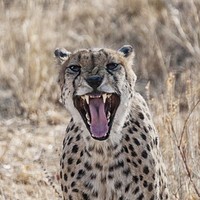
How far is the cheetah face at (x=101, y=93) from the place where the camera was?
4184 millimetres

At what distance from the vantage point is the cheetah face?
13.7ft

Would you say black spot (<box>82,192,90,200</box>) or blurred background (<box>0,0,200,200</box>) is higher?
blurred background (<box>0,0,200,200</box>)

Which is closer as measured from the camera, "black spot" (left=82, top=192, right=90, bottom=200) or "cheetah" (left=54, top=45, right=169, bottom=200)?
"cheetah" (left=54, top=45, right=169, bottom=200)

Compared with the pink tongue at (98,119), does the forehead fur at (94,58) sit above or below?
above

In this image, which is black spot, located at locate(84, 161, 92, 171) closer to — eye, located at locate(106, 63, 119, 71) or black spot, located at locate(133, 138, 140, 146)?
black spot, located at locate(133, 138, 140, 146)

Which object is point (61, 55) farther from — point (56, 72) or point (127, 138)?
point (56, 72)

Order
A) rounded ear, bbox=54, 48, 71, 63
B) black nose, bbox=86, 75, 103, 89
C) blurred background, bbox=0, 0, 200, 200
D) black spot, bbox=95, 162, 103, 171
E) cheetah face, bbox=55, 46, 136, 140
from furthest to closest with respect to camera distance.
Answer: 1. blurred background, bbox=0, 0, 200, 200
2. rounded ear, bbox=54, 48, 71, 63
3. black spot, bbox=95, 162, 103, 171
4. cheetah face, bbox=55, 46, 136, 140
5. black nose, bbox=86, 75, 103, 89

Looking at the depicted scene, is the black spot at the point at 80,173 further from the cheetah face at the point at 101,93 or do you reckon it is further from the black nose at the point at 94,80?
the black nose at the point at 94,80

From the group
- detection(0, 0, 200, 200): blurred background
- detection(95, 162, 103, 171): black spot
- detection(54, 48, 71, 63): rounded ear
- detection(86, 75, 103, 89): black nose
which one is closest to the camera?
detection(86, 75, 103, 89): black nose

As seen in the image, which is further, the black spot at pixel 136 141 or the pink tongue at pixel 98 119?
the black spot at pixel 136 141

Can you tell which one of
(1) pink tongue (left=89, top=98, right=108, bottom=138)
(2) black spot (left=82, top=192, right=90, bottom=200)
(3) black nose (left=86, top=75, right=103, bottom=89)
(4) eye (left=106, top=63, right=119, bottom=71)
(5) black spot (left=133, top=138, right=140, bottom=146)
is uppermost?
(4) eye (left=106, top=63, right=119, bottom=71)

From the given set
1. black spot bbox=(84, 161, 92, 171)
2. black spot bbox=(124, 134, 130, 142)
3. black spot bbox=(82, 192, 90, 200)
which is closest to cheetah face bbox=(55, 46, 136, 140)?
black spot bbox=(124, 134, 130, 142)

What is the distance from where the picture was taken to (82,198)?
447cm

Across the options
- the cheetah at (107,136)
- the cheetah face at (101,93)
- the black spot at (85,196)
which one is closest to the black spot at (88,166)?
the cheetah at (107,136)
